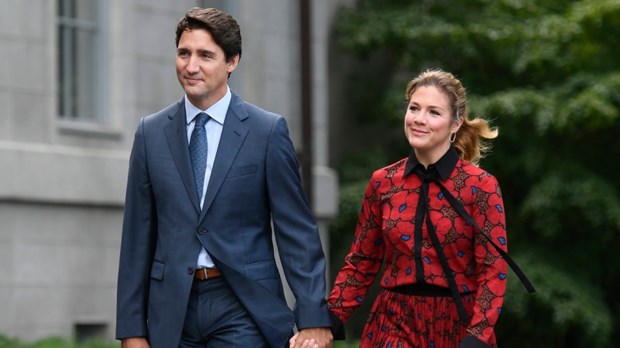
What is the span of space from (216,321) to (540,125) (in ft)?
46.7

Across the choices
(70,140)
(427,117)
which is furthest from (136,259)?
(70,140)

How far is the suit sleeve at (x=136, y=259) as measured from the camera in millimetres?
7117

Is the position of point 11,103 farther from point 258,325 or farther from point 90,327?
point 258,325

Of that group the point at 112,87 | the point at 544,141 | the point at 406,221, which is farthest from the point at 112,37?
the point at 406,221

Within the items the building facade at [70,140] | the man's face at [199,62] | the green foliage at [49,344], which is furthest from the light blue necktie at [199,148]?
the building facade at [70,140]

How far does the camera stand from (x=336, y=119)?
82.2ft

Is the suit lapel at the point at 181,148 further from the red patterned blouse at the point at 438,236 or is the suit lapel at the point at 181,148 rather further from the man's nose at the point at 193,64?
the red patterned blouse at the point at 438,236

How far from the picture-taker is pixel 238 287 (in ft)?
23.1

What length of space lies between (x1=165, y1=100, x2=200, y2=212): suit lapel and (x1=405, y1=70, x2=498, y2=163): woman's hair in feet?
3.43

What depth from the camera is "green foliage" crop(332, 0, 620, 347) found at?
67.8 ft

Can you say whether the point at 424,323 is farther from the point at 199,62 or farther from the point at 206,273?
the point at 199,62

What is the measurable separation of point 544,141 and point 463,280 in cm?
1442

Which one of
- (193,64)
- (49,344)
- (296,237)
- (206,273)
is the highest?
(193,64)

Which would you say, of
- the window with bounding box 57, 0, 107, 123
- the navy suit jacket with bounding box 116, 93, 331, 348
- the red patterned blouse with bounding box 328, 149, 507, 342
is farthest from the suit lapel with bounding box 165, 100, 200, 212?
the window with bounding box 57, 0, 107, 123
